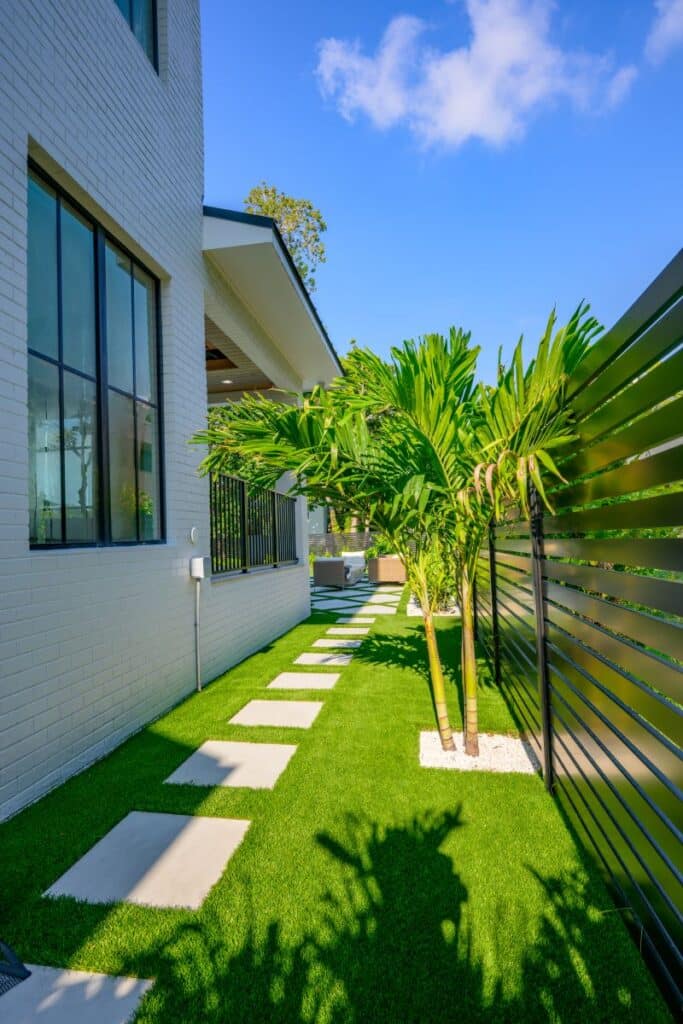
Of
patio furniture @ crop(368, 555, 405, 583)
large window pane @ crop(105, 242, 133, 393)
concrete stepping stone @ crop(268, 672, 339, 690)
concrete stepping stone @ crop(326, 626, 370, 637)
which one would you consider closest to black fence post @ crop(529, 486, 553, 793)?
concrete stepping stone @ crop(268, 672, 339, 690)

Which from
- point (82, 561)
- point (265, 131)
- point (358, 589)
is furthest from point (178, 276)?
point (358, 589)

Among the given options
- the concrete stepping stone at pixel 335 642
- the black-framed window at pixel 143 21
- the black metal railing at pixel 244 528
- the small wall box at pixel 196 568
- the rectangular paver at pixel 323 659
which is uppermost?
the black-framed window at pixel 143 21

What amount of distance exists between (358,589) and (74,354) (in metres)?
9.59

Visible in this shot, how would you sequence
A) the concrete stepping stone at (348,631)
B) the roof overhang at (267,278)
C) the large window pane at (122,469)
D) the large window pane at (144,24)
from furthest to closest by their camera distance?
the concrete stepping stone at (348,631) < the roof overhang at (267,278) < the large window pane at (144,24) < the large window pane at (122,469)

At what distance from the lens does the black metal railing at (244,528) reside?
202 inches

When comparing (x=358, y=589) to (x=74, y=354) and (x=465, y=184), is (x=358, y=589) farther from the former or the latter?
(x=465, y=184)

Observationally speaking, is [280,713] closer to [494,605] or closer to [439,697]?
[439,697]

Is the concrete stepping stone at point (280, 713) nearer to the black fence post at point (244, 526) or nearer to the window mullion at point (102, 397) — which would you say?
the window mullion at point (102, 397)

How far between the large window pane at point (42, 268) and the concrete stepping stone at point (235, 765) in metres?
2.31

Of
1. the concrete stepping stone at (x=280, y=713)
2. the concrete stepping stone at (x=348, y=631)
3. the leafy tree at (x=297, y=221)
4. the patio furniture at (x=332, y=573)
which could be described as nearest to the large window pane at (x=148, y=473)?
the concrete stepping stone at (x=280, y=713)

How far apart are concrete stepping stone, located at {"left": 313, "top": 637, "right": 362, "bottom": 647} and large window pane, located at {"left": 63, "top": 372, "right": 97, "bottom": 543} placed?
11.3ft

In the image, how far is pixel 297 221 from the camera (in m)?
15.0

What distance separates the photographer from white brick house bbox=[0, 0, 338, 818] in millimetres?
2582

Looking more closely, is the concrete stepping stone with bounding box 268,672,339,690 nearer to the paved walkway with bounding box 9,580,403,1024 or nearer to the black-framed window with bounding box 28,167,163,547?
the paved walkway with bounding box 9,580,403,1024
